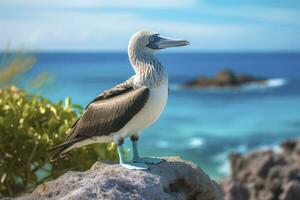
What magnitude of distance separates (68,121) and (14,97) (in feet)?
2.40

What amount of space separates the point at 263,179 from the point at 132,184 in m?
4.25

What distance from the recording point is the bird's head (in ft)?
11.2

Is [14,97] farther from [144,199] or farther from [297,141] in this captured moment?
[297,141]

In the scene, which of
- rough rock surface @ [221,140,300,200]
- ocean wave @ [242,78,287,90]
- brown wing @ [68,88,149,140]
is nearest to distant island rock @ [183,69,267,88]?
ocean wave @ [242,78,287,90]

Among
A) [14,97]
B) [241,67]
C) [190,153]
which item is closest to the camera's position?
[14,97]

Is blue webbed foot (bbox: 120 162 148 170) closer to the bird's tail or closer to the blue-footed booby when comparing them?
the blue-footed booby

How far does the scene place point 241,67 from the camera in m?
68.1

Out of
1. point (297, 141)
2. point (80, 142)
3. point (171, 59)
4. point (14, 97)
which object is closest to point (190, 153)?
point (297, 141)

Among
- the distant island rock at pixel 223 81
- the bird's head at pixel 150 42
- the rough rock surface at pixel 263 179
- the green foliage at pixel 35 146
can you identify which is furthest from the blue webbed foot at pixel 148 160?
the distant island rock at pixel 223 81

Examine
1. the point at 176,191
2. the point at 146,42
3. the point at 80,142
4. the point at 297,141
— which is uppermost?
the point at 146,42

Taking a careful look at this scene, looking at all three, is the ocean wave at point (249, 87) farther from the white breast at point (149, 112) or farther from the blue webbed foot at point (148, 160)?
the white breast at point (149, 112)

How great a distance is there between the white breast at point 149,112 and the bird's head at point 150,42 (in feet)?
0.80

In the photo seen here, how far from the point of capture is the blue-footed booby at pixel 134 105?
3291 millimetres

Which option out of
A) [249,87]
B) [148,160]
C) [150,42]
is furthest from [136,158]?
[249,87]
